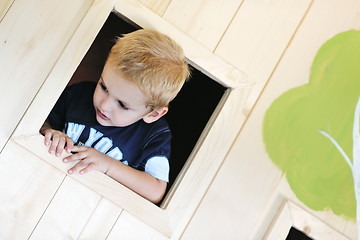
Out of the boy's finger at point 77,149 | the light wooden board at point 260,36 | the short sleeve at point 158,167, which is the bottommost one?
the boy's finger at point 77,149

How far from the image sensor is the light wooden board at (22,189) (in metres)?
0.81

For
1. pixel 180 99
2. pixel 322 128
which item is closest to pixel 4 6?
pixel 180 99

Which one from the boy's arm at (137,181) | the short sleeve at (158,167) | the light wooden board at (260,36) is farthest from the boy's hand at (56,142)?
the light wooden board at (260,36)

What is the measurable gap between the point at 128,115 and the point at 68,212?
227 mm

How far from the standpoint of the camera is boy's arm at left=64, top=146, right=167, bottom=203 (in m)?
0.83

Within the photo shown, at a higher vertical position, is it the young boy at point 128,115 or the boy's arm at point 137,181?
the young boy at point 128,115

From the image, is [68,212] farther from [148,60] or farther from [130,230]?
[148,60]

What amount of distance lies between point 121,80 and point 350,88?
504mm

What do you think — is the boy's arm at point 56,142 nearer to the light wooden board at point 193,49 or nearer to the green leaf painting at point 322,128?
the light wooden board at point 193,49

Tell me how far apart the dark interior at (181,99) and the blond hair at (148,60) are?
37 cm

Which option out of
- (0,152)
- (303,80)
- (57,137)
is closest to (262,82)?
(303,80)

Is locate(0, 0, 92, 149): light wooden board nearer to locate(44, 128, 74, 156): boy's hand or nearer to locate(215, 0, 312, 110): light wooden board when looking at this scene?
locate(44, 128, 74, 156): boy's hand

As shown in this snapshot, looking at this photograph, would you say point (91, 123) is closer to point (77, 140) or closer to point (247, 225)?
point (77, 140)

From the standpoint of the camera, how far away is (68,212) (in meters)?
0.84
